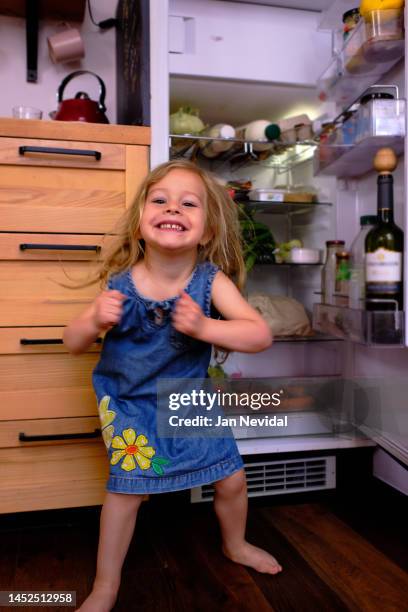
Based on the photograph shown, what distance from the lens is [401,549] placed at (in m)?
1.18

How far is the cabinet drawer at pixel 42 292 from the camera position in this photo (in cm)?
123

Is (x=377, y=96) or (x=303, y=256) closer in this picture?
(x=377, y=96)

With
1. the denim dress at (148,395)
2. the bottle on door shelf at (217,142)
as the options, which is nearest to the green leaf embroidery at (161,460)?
the denim dress at (148,395)

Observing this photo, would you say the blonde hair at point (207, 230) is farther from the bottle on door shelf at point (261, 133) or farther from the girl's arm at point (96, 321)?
the bottle on door shelf at point (261, 133)

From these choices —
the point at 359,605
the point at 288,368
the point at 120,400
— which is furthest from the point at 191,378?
the point at 288,368

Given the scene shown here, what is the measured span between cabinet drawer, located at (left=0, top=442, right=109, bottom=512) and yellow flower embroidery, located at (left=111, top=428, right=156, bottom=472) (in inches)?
9.6

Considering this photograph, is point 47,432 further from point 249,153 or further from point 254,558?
point 249,153

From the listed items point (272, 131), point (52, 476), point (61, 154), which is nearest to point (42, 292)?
point (61, 154)

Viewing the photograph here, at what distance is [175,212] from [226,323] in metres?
0.25

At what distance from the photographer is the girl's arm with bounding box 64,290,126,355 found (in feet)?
3.21

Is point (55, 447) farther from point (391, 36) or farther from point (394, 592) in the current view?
point (391, 36)

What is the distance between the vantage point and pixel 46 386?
4.10ft

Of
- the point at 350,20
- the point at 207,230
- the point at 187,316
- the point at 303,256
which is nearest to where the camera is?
the point at 187,316

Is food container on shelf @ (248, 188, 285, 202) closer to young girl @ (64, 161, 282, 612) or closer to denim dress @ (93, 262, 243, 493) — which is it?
young girl @ (64, 161, 282, 612)
